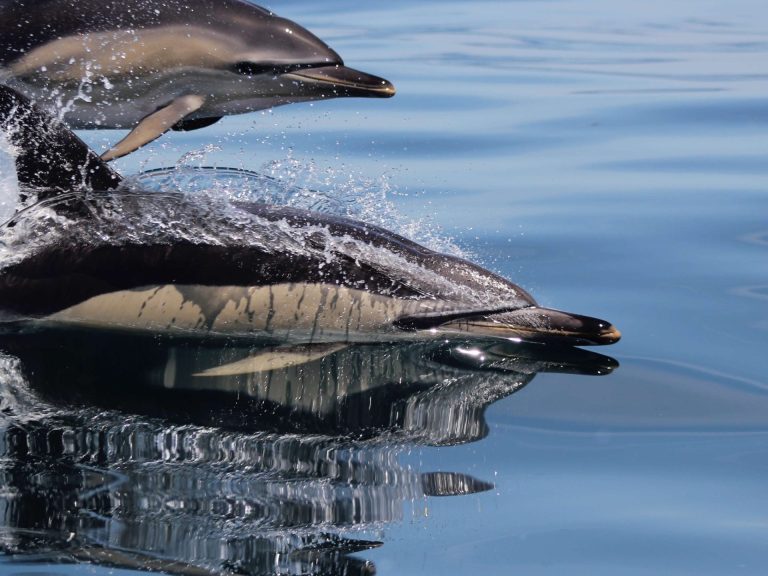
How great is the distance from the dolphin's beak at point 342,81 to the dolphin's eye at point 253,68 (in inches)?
2.7

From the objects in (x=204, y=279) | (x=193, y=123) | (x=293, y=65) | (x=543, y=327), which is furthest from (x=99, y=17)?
(x=543, y=327)

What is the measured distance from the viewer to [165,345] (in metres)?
5.18

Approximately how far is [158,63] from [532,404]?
287 centimetres

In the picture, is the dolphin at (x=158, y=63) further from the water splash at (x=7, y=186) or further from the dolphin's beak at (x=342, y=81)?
the water splash at (x=7, y=186)

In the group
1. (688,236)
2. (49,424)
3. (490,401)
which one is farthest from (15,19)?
(688,236)

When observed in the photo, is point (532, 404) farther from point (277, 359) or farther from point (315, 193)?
point (315, 193)

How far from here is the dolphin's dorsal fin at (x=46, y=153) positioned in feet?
16.6

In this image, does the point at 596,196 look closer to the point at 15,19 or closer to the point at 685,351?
the point at 685,351

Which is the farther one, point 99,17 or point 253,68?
point 253,68

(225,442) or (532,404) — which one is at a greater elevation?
(532,404)

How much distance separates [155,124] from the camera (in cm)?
634

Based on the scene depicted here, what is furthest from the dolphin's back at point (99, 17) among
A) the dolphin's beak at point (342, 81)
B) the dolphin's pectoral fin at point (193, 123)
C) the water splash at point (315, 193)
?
the water splash at point (315, 193)

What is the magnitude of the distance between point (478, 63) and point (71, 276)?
9165 millimetres

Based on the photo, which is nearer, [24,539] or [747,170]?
[24,539]
